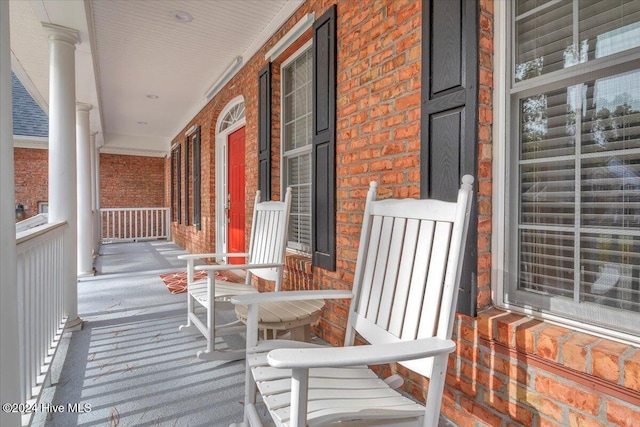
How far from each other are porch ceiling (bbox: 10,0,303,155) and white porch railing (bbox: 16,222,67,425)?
196 cm

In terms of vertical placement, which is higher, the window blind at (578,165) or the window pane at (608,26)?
the window pane at (608,26)

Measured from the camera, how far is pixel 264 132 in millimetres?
3666

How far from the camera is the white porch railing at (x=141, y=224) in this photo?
1022cm

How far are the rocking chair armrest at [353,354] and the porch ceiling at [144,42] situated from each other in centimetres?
300

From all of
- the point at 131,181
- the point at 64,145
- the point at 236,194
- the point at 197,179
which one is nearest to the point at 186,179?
the point at 197,179

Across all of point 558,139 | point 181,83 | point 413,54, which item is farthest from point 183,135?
point 558,139

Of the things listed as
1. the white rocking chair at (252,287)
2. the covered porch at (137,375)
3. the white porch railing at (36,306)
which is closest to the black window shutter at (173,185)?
the covered porch at (137,375)

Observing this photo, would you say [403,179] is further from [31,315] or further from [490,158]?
[31,315]

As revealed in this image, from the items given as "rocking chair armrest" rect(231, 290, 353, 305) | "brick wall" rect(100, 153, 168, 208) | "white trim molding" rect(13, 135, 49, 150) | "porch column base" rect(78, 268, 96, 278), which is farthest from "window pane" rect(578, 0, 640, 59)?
"white trim molding" rect(13, 135, 49, 150)

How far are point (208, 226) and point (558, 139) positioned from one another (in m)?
5.37

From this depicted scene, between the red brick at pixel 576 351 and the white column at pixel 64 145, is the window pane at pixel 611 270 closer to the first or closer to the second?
the red brick at pixel 576 351

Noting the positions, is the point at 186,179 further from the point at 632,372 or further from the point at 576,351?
the point at 632,372

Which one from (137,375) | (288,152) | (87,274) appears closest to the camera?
(137,375)

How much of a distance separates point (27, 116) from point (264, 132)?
27.8ft
